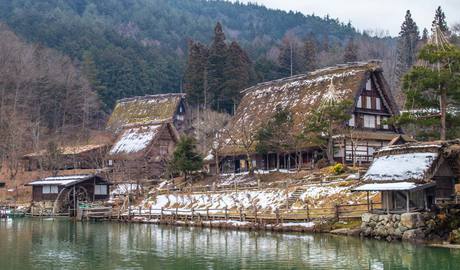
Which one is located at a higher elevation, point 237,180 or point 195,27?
point 195,27

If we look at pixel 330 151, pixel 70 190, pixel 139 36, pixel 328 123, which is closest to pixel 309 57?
pixel 330 151

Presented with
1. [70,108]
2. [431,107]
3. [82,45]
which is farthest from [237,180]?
[82,45]

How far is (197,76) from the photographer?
71375mm

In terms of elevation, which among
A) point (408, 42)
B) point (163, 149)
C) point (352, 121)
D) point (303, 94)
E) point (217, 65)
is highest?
point (408, 42)

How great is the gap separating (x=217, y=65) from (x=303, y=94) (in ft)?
72.6

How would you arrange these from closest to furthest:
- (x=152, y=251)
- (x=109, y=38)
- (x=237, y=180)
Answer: (x=152, y=251), (x=237, y=180), (x=109, y=38)

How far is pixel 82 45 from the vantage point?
90.0m

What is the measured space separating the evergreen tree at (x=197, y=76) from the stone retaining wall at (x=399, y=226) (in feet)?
143

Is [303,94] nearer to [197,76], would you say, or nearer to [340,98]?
[340,98]

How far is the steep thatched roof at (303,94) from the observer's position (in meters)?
47.2

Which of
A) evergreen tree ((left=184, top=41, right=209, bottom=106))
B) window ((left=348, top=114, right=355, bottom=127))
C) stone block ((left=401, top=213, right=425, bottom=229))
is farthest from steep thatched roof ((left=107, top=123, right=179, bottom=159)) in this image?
stone block ((left=401, top=213, right=425, bottom=229))

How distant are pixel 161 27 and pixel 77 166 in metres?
70.5

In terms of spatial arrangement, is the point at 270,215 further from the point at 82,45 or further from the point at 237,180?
the point at 82,45

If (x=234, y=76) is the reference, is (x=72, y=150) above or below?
below
